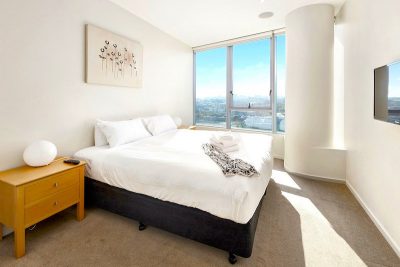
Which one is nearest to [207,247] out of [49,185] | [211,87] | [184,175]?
[184,175]

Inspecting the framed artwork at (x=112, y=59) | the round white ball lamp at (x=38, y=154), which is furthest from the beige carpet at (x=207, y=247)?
the framed artwork at (x=112, y=59)

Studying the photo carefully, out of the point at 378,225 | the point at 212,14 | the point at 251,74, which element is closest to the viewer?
the point at 378,225

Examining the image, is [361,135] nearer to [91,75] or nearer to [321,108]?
[321,108]

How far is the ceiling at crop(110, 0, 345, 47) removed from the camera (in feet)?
9.55

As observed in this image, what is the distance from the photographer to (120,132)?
256 centimetres

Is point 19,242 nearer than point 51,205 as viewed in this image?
Yes

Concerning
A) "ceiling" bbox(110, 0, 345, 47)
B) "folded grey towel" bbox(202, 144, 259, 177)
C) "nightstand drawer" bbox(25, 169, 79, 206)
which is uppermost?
"ceiling" bbox(110, 0, 345, 47)

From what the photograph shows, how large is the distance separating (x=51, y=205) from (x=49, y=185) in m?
0.19

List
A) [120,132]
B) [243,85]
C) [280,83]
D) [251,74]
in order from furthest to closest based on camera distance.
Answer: [243,85], [251,74], [280,83], [120,132]

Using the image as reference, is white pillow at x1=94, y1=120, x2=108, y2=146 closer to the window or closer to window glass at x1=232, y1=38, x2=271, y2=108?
the window

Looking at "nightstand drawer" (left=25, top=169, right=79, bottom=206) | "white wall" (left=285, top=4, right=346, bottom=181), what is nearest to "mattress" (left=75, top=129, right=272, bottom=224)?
"nightstand drawer" (left=25, top=169, right=79, bottom=206)

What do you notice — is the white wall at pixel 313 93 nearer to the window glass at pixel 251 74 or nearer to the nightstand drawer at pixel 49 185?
the window glass at pixel 251 74

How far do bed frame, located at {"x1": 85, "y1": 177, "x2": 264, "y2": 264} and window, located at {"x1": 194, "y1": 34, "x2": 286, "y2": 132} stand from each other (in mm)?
3050

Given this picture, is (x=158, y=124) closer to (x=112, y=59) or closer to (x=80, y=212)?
(x=112, y=59)
